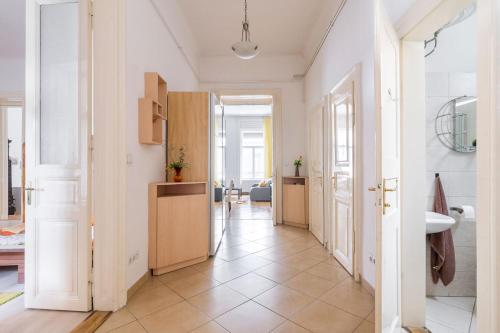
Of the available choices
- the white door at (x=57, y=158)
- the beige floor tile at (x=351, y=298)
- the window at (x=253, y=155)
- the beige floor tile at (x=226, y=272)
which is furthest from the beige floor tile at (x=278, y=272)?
the window at (x=253, y=155)

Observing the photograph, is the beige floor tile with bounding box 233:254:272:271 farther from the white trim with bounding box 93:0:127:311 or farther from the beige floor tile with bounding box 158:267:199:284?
the white trim with bounding box 93:0:127:311

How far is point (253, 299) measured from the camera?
2123mm

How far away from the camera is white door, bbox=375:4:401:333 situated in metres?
1.43

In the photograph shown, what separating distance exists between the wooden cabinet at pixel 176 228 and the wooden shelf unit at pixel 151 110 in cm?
54

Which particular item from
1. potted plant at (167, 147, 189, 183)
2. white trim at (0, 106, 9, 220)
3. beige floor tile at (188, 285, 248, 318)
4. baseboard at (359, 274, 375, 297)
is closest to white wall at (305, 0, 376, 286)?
baseboard at (359, 274, 375, 297)

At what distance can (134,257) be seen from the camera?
2.22 m

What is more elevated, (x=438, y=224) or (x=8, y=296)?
(x=438, y=224)

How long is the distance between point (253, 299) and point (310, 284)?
0.63 m

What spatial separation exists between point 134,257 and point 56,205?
2.54 feet

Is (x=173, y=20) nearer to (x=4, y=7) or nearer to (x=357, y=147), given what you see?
(x=4, y=7)

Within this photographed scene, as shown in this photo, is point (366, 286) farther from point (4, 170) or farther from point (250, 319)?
point (4, 170)

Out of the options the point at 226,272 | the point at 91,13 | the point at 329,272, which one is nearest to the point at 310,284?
the point at 329,272

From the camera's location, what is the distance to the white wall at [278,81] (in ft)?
16.4

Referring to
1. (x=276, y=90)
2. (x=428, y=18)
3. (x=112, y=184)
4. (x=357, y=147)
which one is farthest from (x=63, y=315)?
(x=276, y=90)
